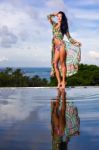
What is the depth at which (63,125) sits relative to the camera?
6.16 meters

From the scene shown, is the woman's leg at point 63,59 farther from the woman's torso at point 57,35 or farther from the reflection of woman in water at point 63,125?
the reflection of woman in water at point 63,125

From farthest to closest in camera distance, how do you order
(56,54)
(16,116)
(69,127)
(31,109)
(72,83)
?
(72,83), (56,54), (31,109), (16,116), (69,127)

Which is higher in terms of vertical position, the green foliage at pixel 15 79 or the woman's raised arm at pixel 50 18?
the woman's raised arm at pixel 50 18

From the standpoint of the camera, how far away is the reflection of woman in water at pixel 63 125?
16.1 ft

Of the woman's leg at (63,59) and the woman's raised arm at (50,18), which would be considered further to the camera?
the woman's leg at (63,59)

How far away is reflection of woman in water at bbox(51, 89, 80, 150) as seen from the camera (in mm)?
4914

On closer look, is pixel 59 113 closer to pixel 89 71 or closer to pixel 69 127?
pixel 69 127

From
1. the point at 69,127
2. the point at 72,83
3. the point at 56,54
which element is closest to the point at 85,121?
the point at 69,127

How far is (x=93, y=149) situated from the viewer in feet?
14.8

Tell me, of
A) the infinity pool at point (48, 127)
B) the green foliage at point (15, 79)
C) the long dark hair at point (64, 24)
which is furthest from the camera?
the green foliage at point (15, 79)

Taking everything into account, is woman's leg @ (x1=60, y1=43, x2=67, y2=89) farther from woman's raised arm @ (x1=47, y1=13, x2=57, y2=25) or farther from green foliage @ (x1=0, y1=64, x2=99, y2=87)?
green foliage @ (x1=0, y1=64, x2=99, y2=87)

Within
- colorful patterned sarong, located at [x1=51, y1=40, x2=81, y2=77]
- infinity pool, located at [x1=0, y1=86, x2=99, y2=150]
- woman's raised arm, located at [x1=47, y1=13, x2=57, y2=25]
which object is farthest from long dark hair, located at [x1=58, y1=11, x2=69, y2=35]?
infinity pool, located at [x1=0, y1=86, x2=99, y2=150]

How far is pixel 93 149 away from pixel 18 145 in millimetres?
711

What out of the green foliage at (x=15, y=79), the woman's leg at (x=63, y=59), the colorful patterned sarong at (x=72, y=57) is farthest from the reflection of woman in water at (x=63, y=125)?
the green foliage at (x=15, y=79)
